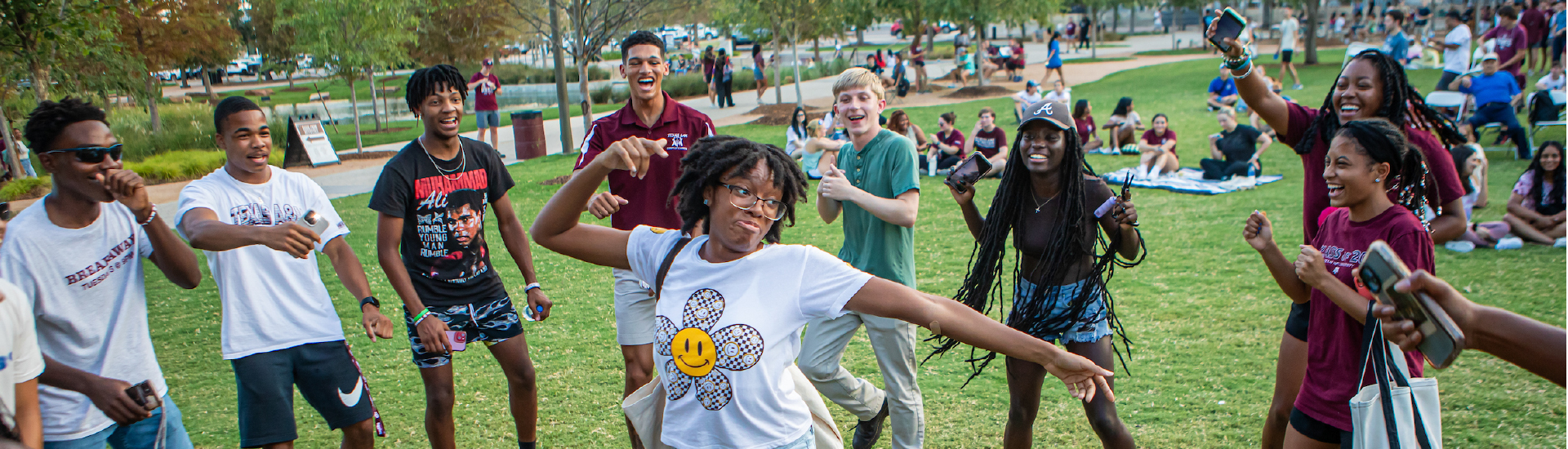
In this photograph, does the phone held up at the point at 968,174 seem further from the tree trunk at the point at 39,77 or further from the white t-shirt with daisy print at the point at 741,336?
the tree trunk at the point at 39,77

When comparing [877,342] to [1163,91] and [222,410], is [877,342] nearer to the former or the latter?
[222,410]

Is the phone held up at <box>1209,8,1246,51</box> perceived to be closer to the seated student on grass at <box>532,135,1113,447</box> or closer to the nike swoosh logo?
the seated student on grass at <box>532,135,1113,447</box>

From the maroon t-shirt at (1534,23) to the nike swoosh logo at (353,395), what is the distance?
72.6 feet

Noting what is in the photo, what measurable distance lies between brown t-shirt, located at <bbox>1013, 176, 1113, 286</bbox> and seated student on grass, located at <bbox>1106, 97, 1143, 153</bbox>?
11.5 metres

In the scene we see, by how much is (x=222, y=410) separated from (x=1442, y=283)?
6047 mm

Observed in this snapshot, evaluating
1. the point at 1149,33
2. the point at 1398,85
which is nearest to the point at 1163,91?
the point at 1398,85

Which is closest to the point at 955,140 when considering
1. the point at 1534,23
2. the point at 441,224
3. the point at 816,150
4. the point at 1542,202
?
the point at 816,150

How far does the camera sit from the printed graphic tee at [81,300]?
333cm

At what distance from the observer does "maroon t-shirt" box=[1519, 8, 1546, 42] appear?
61.5ft

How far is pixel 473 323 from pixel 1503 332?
3847 millimetres

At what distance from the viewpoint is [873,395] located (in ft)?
15.0

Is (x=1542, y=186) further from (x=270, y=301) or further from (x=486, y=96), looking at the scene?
(x=486, y=96)

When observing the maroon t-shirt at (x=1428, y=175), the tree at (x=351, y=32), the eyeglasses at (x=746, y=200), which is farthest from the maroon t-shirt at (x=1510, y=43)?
the tree at (x=351, y=32)

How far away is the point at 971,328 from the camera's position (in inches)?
107
